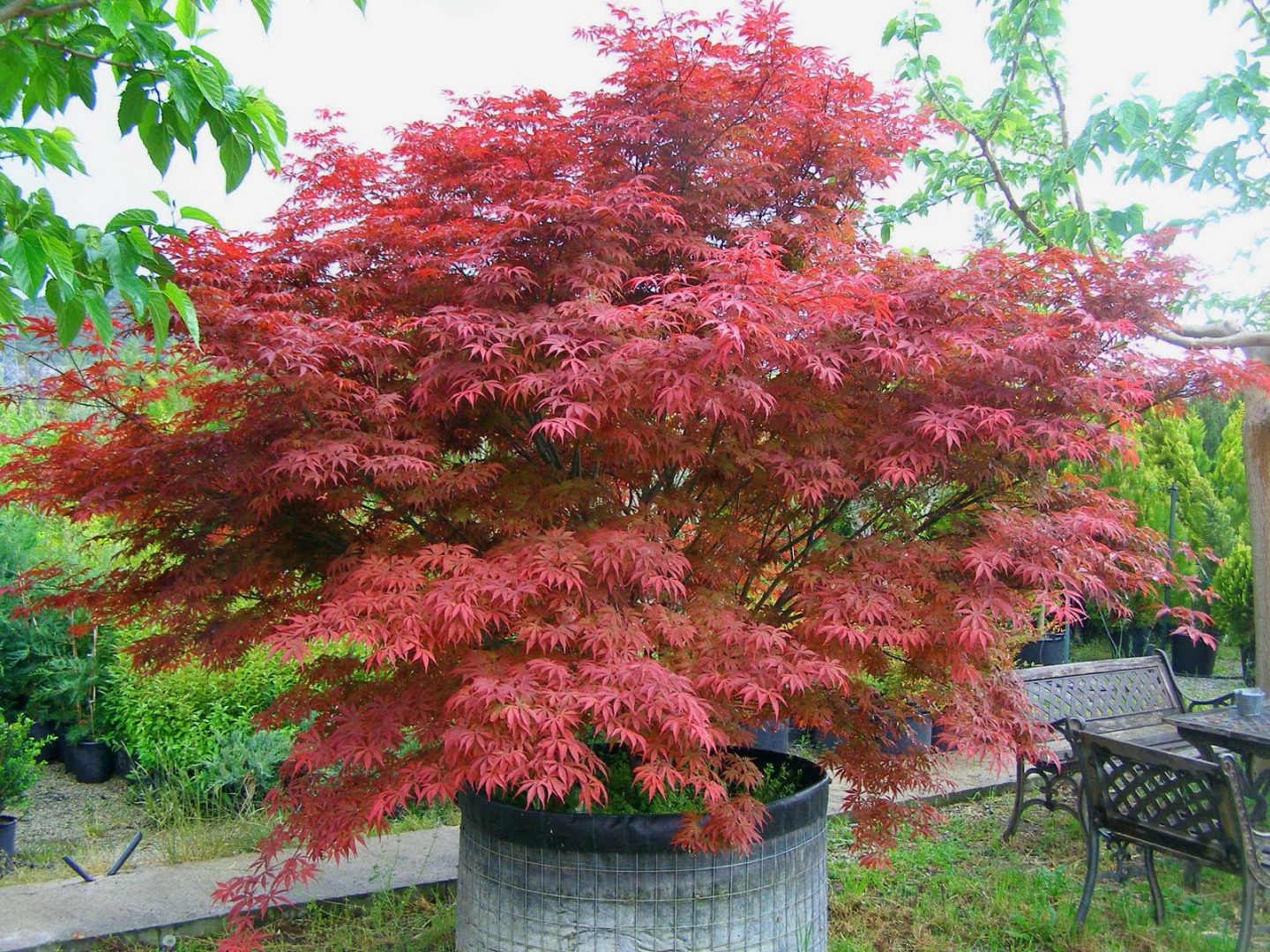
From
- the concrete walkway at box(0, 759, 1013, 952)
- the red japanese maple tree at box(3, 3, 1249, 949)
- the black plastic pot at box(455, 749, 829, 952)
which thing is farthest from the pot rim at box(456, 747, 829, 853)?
the concrete walkway at box(0, 759, 1013, 952)

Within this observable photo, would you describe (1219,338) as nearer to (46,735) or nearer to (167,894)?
(167,894)

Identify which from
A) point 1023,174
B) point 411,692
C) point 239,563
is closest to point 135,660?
point 239,563

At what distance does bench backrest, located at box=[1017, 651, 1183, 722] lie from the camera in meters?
4.37

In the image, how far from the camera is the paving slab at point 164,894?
3271mm

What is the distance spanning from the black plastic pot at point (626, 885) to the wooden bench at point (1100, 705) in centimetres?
182

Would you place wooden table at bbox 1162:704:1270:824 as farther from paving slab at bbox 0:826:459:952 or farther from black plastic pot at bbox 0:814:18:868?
black plastic pot at bbox 0:814:18:868

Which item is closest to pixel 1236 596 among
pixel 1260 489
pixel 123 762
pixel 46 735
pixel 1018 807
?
pixel 1260 489

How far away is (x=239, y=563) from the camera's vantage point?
274 centimetres

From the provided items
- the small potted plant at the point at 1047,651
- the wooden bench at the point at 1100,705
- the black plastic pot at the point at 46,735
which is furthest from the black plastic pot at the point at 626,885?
the small potted plant at the point at 1047,651

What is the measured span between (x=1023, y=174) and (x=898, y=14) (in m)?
1.24

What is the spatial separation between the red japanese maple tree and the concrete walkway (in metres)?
1.02

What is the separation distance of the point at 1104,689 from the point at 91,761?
538 cm

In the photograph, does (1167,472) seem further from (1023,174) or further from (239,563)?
(239,563)

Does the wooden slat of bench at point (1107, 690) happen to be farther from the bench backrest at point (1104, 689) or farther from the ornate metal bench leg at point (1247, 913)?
the ornate metal bench leg at point (1247, 913)
